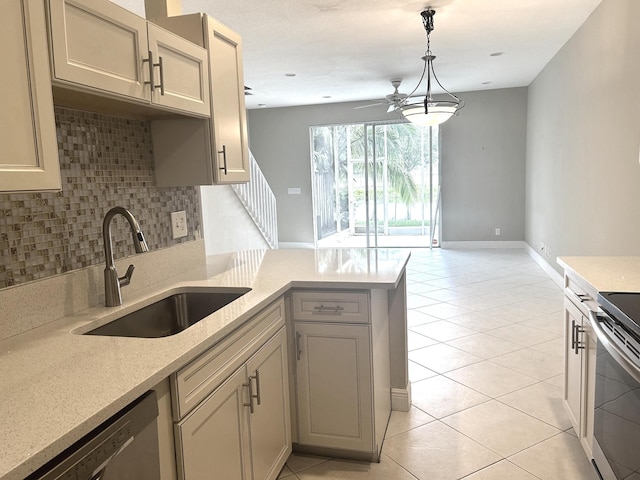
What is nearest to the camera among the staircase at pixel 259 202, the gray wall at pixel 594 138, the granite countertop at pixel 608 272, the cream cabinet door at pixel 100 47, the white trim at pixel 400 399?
the cream cabinet door at pixel 100 47

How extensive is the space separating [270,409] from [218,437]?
1.43ft

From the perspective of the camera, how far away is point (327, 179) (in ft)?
29.4

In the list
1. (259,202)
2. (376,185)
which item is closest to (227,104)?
(259,202)

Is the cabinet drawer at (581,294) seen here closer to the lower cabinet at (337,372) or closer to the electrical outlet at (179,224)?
the lower cabinet at (337,372)

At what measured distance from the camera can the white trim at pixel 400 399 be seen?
2723 mm

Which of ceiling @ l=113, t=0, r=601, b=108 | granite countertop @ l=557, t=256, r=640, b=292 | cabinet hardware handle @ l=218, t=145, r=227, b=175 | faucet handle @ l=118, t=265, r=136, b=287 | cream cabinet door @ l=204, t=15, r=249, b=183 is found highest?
ceiling @ l=113, t=0, r=601, b=108

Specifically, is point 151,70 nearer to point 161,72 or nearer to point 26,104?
point 161,72

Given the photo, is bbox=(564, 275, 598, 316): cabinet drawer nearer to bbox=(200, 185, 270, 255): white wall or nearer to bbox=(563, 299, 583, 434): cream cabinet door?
bbox=(563, 299, 583, 434): cream cabinet door

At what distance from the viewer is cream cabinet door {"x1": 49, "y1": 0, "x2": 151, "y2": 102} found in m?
1.29

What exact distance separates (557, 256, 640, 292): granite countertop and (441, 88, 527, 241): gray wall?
5.98 m

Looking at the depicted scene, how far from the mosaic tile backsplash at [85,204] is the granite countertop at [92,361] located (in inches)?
8.2

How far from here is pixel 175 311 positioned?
2094 mm

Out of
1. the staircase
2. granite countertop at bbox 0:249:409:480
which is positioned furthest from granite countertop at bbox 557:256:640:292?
the staircase

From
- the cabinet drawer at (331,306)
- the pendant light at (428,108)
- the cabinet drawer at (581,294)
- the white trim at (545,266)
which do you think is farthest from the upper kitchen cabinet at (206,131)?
the white trim at (545,266)
